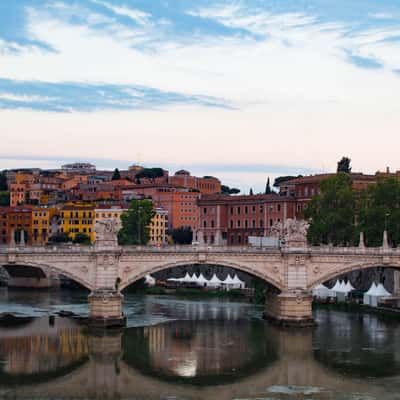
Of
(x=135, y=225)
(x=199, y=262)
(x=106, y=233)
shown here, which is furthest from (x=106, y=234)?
(x=135, y=225)

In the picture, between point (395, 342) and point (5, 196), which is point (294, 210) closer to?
point (395, 342)

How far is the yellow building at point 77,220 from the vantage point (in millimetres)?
119000

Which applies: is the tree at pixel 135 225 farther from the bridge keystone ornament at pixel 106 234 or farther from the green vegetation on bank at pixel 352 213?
the bridge keystone ornament at pixel 106 234

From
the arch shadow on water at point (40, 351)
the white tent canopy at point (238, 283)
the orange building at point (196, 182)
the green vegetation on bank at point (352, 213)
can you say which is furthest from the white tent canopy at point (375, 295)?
the orange building at point (196, 182)

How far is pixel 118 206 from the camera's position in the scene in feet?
393

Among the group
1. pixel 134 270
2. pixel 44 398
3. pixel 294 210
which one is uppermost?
pixel 294 210

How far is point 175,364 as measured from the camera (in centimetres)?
4347

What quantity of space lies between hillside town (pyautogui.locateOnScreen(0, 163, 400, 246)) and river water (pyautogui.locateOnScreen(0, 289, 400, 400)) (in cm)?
3081

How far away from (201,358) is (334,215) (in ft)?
98.1

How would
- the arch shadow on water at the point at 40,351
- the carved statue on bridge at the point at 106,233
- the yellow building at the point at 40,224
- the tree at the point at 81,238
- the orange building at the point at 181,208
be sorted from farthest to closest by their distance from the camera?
1. the orange building at the point at 181,208
2. the yellow building at the point at 40,224
3. the tree at the point at 81,238
4. the carved statue on bridge at the point at 106,233
5. the arch shadow on water at the point at 40,351

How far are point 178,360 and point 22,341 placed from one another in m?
10.2

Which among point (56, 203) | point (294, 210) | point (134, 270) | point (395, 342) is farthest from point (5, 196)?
point (395, 342)

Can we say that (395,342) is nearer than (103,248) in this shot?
Yes

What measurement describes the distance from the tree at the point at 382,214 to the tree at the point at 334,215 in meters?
1.23
